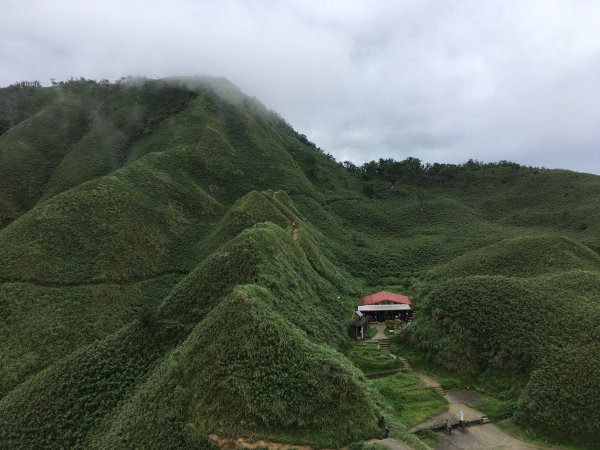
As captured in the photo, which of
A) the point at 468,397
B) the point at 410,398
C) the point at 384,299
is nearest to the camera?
the point at 410,398

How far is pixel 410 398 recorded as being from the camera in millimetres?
23203

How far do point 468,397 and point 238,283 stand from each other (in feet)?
48.5

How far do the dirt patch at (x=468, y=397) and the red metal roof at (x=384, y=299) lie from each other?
40.8 feet

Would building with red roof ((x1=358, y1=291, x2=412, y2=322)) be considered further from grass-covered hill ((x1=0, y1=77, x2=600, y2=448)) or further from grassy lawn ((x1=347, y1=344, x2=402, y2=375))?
grassy lawn ((x1=347, y1=344, x2=402, y2=375))

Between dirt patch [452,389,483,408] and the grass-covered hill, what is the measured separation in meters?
1.65

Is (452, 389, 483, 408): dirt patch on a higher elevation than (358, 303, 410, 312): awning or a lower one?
lower

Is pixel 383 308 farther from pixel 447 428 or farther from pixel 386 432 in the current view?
pixel 386 432

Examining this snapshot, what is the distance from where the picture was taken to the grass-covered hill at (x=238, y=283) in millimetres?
17703

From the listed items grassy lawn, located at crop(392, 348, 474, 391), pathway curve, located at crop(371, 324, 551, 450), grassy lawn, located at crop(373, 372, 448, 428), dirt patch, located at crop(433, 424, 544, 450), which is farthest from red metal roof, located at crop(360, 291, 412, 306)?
dirt patch, located at crop(433, 424, 544, 450)

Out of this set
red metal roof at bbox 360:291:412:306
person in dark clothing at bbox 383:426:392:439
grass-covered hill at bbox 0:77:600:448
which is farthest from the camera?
red metal roof at bbox 360:291:412:306

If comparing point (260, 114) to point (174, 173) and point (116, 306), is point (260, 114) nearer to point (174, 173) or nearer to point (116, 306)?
point (174, 173)

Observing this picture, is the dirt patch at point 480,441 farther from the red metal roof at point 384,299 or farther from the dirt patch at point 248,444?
the red metal roof at point 384,299

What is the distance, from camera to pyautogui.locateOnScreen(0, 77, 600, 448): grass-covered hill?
1770 cm

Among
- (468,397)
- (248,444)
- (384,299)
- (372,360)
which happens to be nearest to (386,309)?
(384,299)
